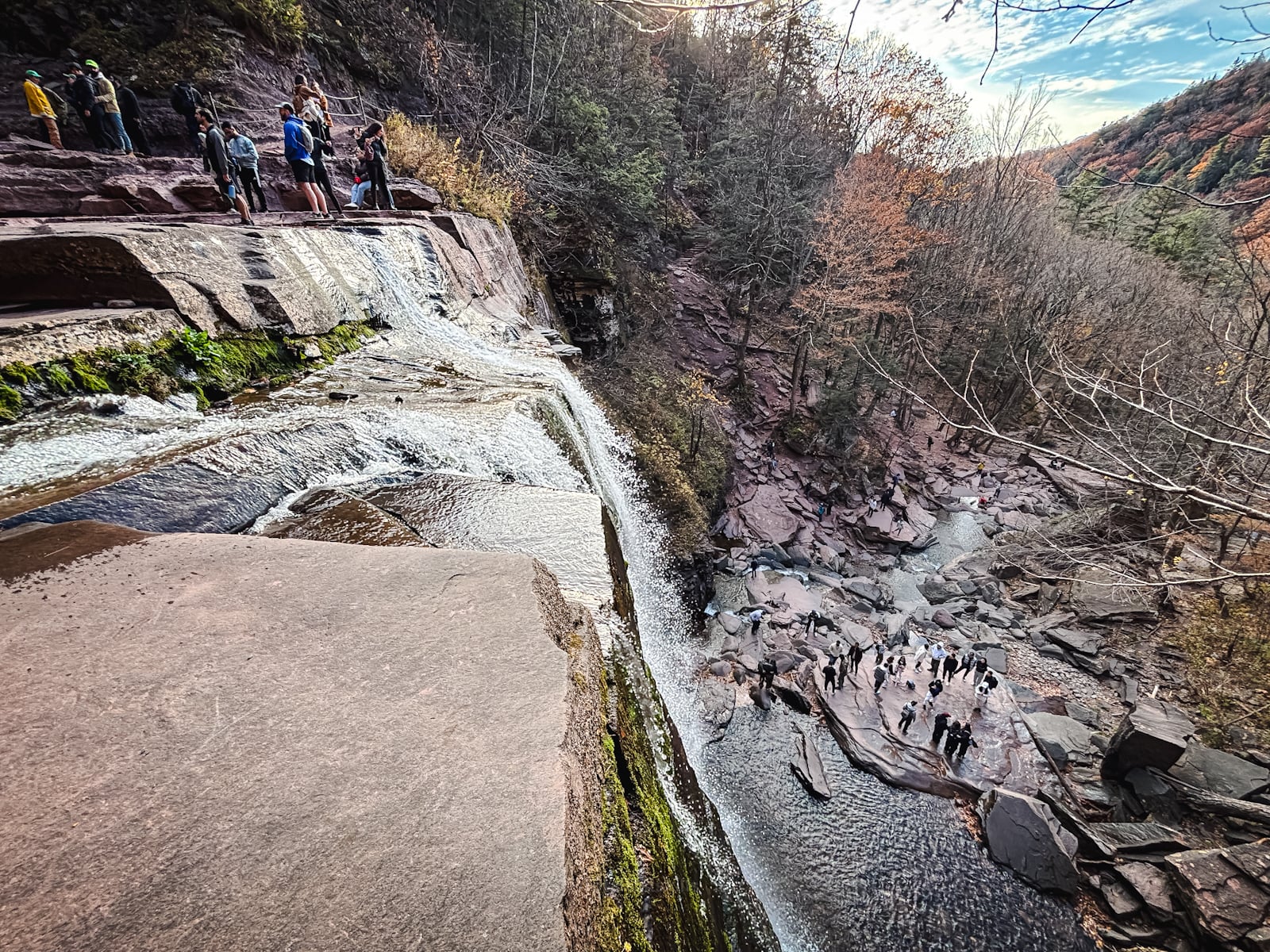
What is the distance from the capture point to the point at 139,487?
8.38 ft

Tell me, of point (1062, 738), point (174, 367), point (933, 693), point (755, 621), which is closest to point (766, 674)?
point (755, 621)

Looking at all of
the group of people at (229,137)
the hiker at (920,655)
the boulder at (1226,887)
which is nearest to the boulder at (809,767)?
the hiker at (920,655)

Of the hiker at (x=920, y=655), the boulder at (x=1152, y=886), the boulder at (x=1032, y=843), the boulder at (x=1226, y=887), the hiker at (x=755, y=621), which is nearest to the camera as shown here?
the boulder at (x=1226, y=887)

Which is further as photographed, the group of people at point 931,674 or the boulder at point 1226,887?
the group of people at point 931,674

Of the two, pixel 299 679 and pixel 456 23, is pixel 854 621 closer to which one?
pixel 299 679

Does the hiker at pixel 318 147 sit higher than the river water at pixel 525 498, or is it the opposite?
the hiker at pixel 318 147

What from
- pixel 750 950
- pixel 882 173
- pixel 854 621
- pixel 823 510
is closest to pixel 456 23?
pixel 882 173

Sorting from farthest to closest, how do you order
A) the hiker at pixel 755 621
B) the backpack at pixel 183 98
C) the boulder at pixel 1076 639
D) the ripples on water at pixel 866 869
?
the boulder at pixel 1076 639 < the hiker at pixel 755 621 < the backpack at pixel 183 98 < the ripples on water at pixel 866 869

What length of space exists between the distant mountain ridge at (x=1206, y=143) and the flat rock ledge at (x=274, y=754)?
350 cm

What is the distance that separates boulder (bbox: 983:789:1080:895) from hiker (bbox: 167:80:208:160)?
613 inches

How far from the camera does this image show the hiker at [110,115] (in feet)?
25.5

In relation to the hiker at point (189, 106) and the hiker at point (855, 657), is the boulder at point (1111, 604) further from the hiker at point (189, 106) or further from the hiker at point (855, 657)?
the hiker at point (189, 106)

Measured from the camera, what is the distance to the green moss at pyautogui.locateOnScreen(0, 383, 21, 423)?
9.78ft

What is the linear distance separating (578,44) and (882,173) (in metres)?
11.5
